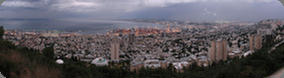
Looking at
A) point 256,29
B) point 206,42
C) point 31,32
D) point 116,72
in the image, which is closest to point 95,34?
point 31,32

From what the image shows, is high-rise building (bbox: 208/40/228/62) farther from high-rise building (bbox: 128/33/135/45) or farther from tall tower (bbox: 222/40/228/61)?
high-rise building (bbox: 128/33/135/45)

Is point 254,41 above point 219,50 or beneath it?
above

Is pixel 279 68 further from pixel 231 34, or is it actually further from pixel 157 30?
pixel 231 34

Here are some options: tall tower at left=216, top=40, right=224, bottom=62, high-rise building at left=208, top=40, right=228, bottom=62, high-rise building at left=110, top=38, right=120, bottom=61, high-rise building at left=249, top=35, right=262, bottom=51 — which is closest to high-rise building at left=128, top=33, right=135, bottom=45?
high-rise building at left=110, top=38, right=120, bottom=61

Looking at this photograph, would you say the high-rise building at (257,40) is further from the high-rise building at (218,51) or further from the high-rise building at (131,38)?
the high-rise building at (131,38)

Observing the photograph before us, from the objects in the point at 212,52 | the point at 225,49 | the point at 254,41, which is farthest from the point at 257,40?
the point at 212,52

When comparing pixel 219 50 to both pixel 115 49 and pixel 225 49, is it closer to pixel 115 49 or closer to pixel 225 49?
pixel 225 49

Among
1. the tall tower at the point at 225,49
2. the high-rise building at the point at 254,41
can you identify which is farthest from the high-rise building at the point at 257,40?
the tall tower at the point at 225,49

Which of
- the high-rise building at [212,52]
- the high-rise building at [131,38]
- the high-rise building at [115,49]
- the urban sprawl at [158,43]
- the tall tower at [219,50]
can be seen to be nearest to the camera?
the urban sprawl at [158,43]

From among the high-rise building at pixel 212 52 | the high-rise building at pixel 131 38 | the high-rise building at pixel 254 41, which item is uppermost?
the high-rise building at pixel 131 38
